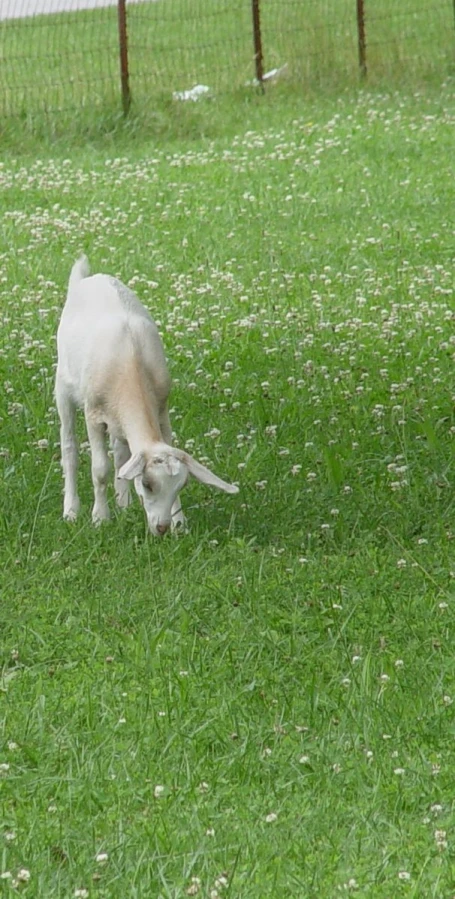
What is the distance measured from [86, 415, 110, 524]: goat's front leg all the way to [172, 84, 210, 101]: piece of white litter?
12.1 meters

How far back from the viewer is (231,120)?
18.3 metres

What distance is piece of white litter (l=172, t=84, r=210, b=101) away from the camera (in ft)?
63.2

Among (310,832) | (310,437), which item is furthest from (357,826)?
(310,437)

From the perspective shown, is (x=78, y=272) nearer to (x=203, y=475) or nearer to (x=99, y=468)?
(x=99, y=468)

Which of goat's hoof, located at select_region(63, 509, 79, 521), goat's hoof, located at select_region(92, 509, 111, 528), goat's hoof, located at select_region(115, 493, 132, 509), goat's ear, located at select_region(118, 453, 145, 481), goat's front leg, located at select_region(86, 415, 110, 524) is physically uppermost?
goat's ear, located at select_region(118, 453, 145, 481)

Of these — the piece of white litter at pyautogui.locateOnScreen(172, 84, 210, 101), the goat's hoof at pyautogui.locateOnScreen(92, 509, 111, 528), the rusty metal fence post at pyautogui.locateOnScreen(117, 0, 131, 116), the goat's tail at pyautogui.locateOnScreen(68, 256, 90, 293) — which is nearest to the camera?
the goat's hoof at pyautogui.locateOnScreen(92, 509, 111, 528)

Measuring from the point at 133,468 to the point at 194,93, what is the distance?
44.3 feet

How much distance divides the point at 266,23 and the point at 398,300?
12521mm

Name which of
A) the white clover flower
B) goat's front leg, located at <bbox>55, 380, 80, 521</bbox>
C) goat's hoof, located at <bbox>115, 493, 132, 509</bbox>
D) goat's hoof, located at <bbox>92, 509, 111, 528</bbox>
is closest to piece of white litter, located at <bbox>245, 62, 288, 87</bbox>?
goat's front leg, located at <bbox>55, 380, 80, 521</bbox>

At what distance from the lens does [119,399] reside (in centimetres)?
745

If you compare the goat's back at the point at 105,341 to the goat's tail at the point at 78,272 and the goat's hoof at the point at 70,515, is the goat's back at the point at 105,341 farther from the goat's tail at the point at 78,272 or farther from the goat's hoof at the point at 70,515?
the goat's hoof at the point at 70,515

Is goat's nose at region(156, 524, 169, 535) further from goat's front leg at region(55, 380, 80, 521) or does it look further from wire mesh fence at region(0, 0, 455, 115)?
wire mesh fence at region(0, 0, 455, 115)

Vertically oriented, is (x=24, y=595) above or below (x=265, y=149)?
above

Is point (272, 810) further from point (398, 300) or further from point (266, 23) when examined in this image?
point (266, 23)
